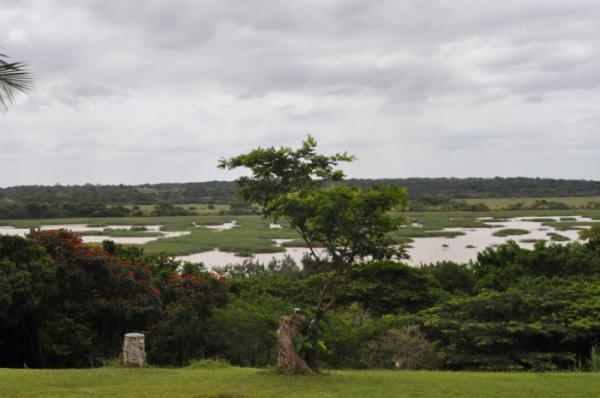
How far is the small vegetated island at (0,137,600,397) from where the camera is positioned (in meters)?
9.43

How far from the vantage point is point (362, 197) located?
9211 mm

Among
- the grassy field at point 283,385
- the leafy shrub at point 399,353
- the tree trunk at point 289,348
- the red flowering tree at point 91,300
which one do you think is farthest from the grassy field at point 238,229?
the tree trunk at point 289,348

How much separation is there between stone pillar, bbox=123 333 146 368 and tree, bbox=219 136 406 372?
11.4ft

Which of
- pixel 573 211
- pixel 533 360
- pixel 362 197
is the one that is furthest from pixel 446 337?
pixel 573 211

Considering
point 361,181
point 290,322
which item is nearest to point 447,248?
point 290,322

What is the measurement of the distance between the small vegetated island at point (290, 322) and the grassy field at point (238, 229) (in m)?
25.9

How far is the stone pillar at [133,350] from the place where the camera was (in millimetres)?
11961

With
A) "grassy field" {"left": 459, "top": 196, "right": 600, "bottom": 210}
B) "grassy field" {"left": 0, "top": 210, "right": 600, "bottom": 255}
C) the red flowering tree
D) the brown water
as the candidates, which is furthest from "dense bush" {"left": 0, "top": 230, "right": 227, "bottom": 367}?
"grassy field" {"left": 459, "top": 196, "right": 600, "bottom": 210}

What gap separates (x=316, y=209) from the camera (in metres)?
9.44

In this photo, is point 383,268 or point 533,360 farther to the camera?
point 383,268

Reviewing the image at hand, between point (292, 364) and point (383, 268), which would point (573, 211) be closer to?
point (383, 268)

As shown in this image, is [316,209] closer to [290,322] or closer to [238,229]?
[290,322]

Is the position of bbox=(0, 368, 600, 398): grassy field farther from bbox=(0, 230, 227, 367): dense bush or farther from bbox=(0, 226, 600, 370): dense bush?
bbox=(0, 230, 227, 367): dense bush

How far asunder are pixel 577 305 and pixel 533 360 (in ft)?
7.93
